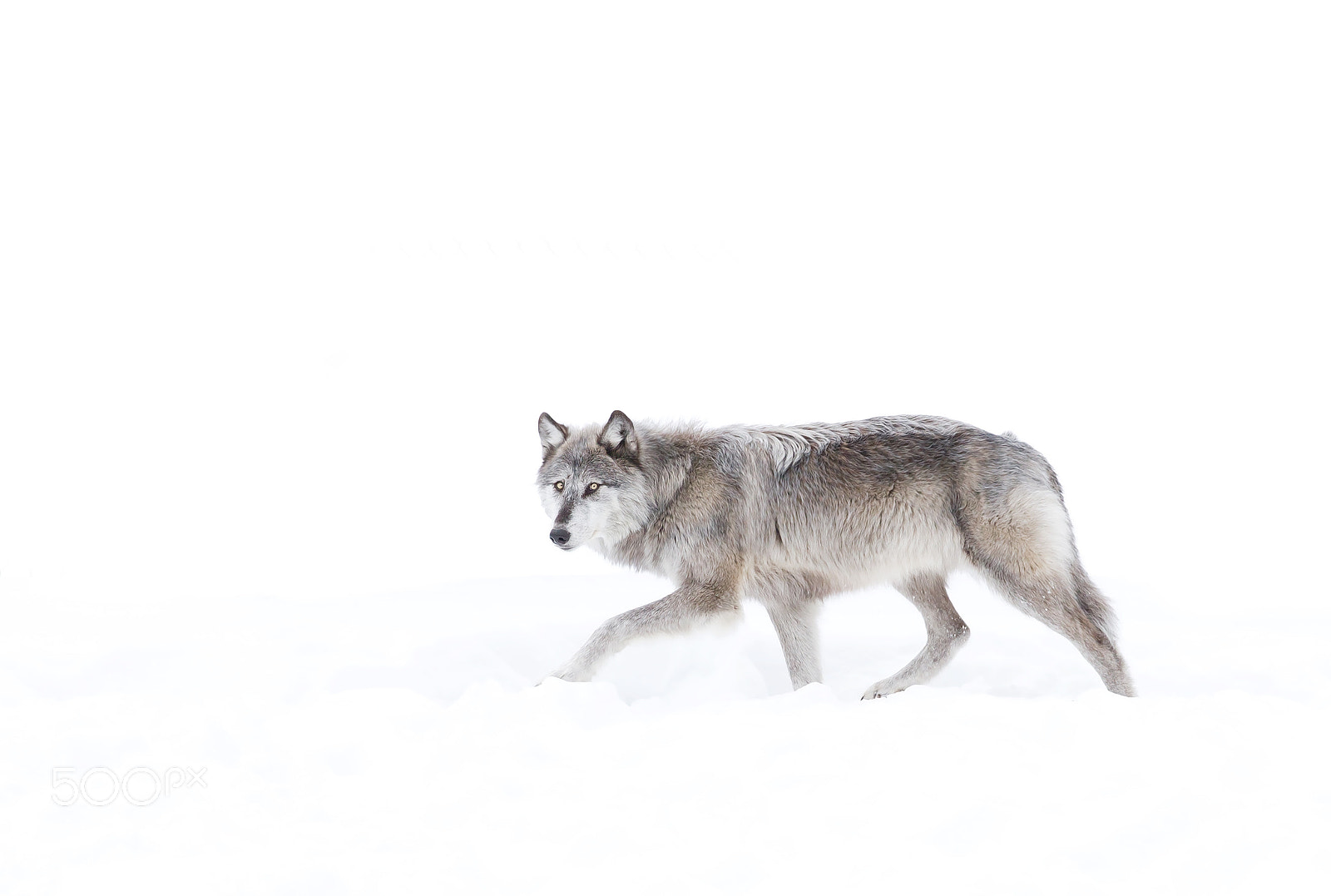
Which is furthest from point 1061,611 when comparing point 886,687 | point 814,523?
point 814,523

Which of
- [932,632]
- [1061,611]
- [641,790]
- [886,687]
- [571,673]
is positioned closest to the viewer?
[641,790]

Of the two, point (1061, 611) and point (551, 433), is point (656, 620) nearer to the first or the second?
point (551, 433)

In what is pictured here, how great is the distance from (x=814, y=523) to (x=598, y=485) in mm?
1190

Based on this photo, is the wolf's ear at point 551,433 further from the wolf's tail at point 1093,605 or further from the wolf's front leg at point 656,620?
the wolf's tail at point 1093,605

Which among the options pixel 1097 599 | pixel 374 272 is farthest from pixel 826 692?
pixel 374 272

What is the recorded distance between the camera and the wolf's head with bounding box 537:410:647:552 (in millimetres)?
5141

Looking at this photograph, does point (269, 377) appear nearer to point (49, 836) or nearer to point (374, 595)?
point (374, 595)

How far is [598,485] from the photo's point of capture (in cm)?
522

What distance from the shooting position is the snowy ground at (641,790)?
252 cm

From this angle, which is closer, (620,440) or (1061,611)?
(1061,611)

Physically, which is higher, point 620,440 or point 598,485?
point 620,440

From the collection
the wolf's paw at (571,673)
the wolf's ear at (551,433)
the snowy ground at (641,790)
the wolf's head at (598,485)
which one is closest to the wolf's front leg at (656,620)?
the wolf's paw at (571,673)

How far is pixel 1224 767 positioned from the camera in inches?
113

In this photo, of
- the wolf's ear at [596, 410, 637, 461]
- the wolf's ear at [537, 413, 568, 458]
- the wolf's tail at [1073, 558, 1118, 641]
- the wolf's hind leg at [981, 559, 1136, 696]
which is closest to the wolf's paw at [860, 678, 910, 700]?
the wolf's hind leg at [981, 559, 1136, 696]
